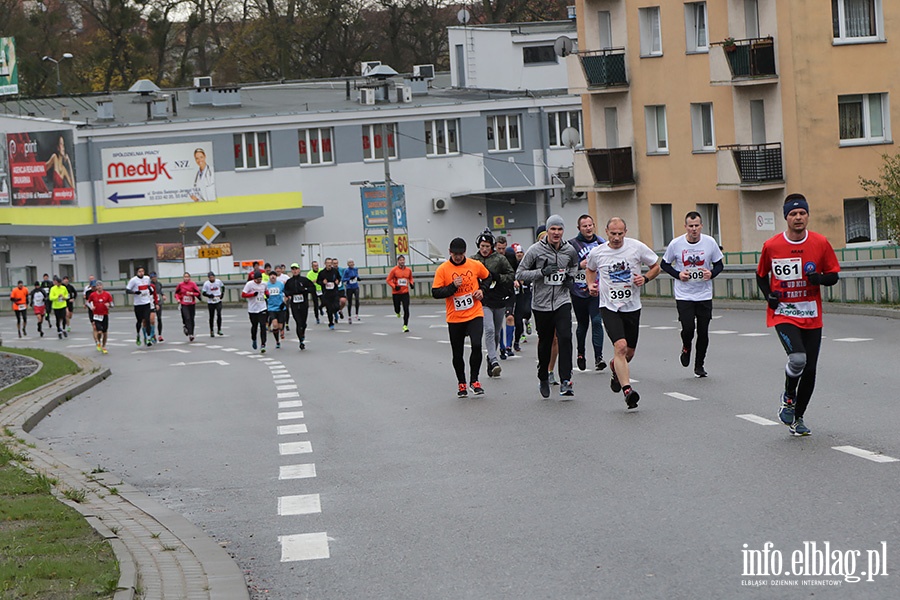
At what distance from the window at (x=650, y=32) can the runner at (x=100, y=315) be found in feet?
65.9

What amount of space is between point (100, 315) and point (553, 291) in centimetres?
2168

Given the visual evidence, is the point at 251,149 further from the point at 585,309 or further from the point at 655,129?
the point at 585,309

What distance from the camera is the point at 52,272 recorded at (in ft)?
229

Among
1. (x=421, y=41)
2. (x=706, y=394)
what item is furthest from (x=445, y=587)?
(x=421, y=41)

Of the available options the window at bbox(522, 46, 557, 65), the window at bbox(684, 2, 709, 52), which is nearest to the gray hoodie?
the window at bbox(684, 2, 709, 52)

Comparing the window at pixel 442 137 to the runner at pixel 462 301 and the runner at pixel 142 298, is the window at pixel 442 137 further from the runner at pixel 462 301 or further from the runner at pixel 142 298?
the runner at pixel 462 301

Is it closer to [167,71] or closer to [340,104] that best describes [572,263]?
[340,104]

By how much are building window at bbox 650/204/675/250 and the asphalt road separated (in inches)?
1058

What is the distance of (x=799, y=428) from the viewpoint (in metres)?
11.4

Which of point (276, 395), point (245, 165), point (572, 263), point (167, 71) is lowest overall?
point (276, 395)

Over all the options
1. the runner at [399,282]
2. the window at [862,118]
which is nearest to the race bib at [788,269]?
the runner at [399,282]

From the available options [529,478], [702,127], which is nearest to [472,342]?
[529,478]

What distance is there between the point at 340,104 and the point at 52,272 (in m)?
16.1

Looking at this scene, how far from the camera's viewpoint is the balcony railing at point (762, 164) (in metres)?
41.8
